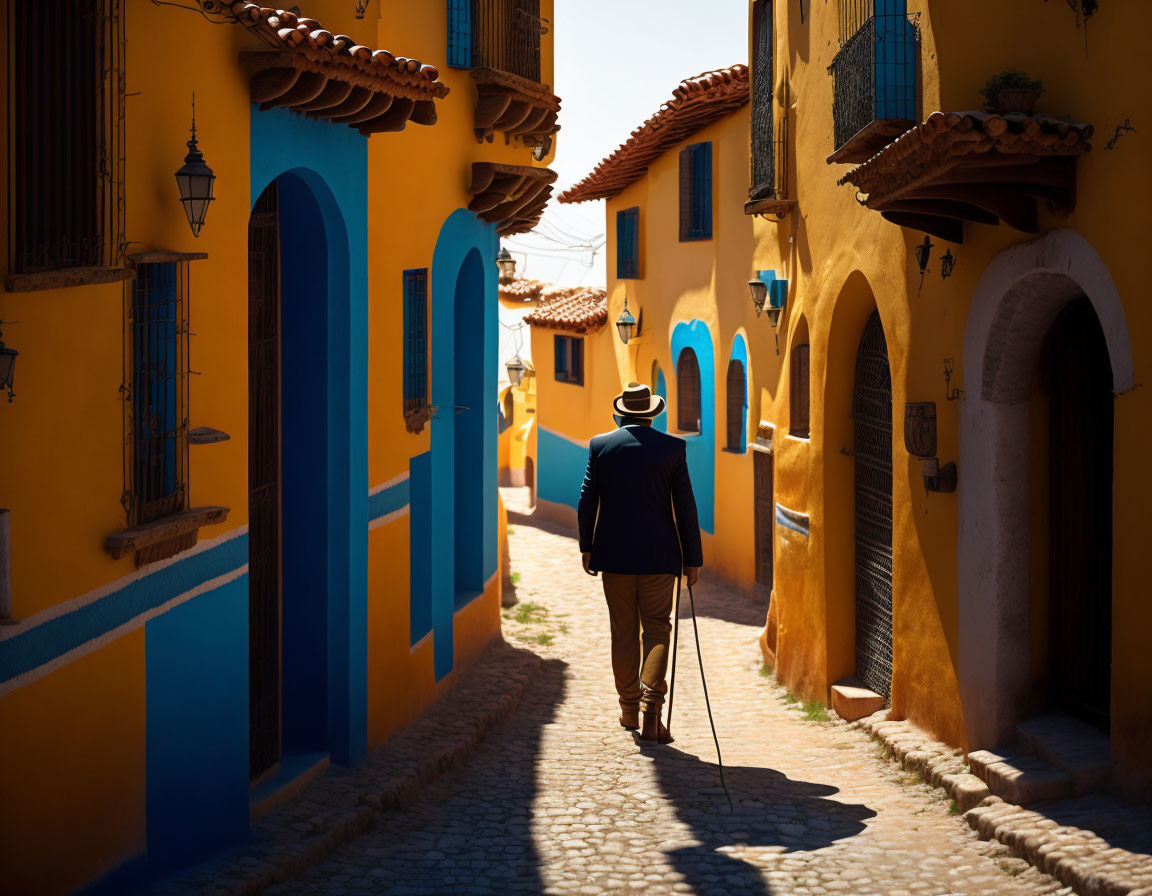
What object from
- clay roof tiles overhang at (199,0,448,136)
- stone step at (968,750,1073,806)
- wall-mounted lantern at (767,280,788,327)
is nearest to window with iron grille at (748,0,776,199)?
wall-mounted lantern at (767,280,788,327)

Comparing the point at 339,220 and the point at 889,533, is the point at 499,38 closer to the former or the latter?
the point at 339,220

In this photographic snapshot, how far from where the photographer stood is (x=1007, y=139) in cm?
692

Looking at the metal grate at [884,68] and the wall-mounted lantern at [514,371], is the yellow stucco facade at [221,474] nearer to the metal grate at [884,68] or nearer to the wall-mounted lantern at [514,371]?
the metal grate at [884,68]

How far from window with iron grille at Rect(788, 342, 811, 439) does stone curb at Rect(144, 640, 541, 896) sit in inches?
135

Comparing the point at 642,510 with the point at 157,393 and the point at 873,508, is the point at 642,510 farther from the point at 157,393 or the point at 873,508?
the point at 157,393

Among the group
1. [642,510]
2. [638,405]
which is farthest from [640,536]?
[638,405]

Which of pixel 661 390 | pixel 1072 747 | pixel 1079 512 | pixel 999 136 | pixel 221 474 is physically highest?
pixel 999 136

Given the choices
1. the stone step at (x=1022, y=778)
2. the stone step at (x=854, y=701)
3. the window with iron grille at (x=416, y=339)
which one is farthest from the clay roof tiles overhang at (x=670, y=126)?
the stone step at (x=1022, y=778)

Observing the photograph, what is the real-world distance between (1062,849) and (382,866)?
3367 mm

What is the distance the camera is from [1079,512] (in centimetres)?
793

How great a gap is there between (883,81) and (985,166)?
2.52m

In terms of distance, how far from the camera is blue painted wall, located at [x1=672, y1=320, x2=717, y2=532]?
20.9 meters

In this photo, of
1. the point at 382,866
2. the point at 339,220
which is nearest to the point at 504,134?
the point at 339,220

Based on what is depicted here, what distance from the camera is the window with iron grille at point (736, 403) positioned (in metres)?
19.7
